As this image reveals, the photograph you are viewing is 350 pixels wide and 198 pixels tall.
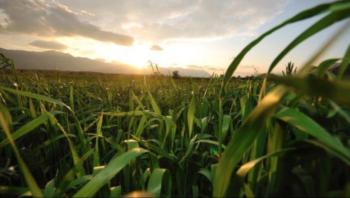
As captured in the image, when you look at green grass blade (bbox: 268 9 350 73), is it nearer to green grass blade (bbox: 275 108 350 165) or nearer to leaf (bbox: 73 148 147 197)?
green grass blade (bbox: 275 108 350 165)

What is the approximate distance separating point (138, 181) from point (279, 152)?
2.60ft

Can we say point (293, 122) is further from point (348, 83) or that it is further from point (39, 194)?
point (39, 194)

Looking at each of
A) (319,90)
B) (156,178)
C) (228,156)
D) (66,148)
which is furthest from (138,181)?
(319,90)

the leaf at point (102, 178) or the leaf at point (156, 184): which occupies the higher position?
the leaf at point (102, 178)

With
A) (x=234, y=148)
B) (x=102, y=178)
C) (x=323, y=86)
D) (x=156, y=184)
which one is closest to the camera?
(x=323, y=86)

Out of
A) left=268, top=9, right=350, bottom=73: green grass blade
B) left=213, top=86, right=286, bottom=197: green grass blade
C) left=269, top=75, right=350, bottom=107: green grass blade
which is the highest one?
left=268, top=9, right=350, bottom=73: green grass blade

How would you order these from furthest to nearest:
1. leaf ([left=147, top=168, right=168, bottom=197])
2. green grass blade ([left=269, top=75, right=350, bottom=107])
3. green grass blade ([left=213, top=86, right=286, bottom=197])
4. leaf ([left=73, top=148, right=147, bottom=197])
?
leaf ([left=147, top=168, right=168, bottom=197]), leaf ([left=73, top=148, right=147, bottom=197]), green grass blade ([left=213, top=86, right=286, bottom=197]), green grass blade ([left=269, top=75, right=350, bottom=107])

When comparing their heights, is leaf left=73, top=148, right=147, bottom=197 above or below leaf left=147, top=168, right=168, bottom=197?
above

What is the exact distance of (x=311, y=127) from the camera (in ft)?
2.46

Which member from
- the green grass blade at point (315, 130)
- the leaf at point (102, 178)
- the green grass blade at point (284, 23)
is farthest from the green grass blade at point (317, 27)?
the leaf at point (102, 178)

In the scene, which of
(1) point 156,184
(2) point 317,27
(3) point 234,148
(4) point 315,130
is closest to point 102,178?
(1) point 156,184

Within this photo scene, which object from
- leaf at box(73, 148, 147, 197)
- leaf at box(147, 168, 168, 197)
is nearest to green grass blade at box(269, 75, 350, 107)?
leaf at box(73, 148, 147, 197)

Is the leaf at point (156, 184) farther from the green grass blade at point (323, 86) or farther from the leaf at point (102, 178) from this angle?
the green grass blade at point (323, 86)

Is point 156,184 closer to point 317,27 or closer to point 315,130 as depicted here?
point 315,130
